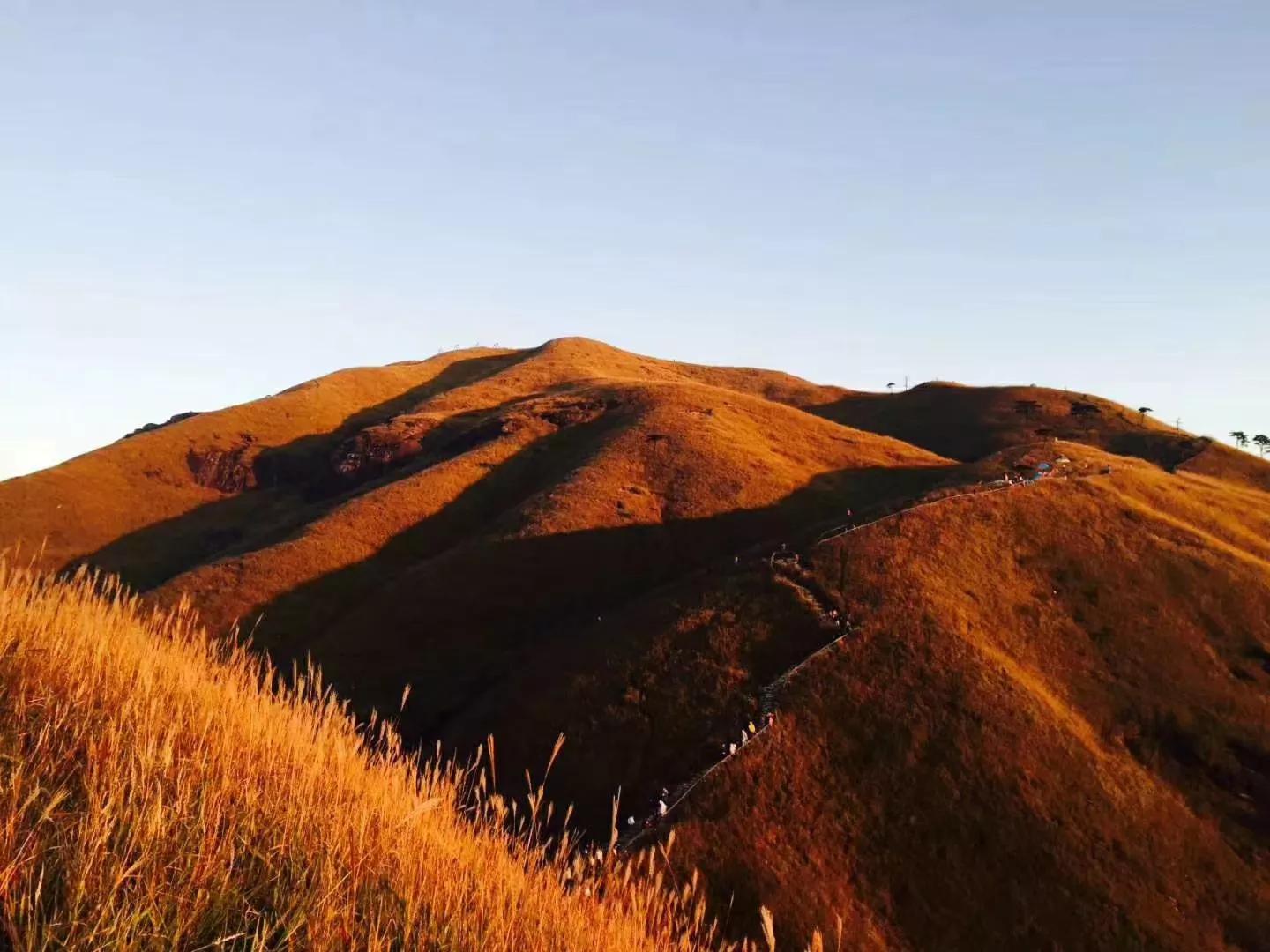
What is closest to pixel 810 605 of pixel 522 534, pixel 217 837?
pixel 522 534

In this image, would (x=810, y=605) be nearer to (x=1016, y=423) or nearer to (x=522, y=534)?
(x=522, y=534)

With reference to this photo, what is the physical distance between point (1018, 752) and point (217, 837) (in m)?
49.6

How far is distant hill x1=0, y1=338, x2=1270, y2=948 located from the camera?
4228cm

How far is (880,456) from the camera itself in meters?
116

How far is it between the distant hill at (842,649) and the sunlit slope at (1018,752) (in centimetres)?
17

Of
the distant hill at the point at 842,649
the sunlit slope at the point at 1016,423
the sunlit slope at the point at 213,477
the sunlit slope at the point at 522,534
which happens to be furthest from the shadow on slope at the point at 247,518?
the sunlit slope at the point at 1016,423

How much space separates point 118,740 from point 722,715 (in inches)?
1874

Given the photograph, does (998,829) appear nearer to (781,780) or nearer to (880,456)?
(781,780)

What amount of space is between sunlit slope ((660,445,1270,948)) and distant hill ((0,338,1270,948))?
17 cm

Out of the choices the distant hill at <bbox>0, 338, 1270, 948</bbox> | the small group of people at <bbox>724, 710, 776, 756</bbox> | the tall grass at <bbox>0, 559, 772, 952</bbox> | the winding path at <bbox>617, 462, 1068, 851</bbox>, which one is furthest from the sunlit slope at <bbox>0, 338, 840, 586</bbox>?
the tall grass at <bbox>0, 559, 772, 952</bbox>

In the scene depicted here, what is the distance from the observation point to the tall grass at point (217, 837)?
544cm

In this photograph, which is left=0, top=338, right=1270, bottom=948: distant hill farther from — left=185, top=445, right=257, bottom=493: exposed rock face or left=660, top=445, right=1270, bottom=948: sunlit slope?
left=185, top=445, right=257, bottom=493: exposed rock face

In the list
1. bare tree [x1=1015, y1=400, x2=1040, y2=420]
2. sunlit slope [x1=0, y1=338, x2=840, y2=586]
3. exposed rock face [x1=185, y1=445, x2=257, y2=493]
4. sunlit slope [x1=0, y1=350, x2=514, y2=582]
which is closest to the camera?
sunlit slope [x1=0, y1=338, x2=840, y2=586]

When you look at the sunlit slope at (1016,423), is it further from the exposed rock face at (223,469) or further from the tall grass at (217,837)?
the tall grass at (217,837)
